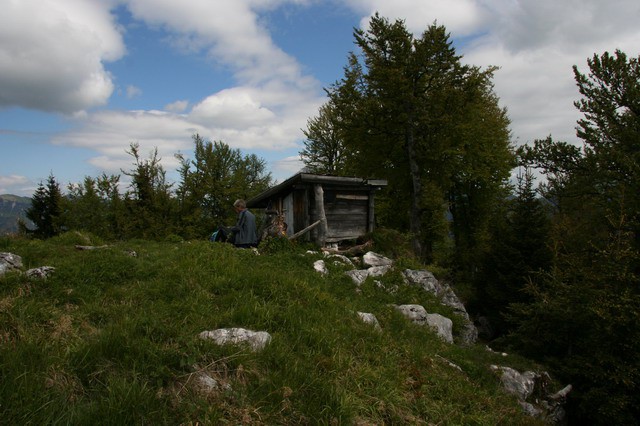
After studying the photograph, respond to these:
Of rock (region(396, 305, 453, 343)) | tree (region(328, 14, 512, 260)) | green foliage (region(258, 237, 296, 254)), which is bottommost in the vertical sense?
rock (region(396, 305, 453, 343))

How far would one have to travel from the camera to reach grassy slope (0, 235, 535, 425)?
10.4ft

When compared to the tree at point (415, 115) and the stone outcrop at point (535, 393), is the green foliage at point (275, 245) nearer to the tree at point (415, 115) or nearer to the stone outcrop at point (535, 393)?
the stone outcrop at point (535, 393)

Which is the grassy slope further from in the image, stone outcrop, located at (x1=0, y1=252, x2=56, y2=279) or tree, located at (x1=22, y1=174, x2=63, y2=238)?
tree, located at (x1=22, y1=174, x2=63, y2=238)

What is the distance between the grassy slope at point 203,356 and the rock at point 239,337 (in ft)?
0.43

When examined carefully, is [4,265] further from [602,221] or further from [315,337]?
[602,221]

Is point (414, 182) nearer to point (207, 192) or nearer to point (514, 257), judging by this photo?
point (514, 257)

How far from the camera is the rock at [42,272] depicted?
5.87 metres

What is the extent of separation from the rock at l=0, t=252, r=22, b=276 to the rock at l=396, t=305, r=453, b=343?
25.3ft

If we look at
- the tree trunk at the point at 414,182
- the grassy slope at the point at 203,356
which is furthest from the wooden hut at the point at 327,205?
the grassy slope at the point at 203,356

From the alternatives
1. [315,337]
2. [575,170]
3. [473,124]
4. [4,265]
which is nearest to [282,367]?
[315,337]

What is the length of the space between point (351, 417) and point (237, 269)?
145 inches

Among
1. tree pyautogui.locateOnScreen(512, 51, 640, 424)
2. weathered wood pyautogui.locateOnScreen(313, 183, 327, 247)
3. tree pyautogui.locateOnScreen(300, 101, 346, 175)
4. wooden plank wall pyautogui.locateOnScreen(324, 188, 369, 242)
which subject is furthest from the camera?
tree pyautogui.locateOnScreen(300, 101, 346, 175)

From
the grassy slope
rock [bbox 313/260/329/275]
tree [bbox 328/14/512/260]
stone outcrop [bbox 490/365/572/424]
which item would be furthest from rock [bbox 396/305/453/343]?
tree [bbox 328/14/512/260]

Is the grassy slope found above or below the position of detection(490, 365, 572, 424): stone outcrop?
above
